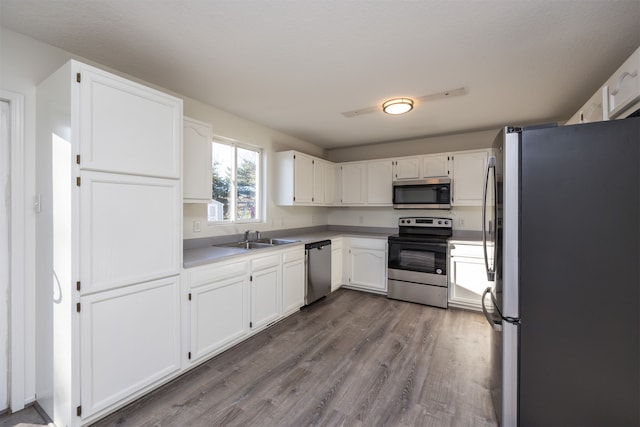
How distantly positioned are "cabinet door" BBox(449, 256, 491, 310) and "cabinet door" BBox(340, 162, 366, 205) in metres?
1.72

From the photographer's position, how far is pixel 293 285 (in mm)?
3305

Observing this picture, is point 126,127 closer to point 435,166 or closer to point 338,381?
point 338,381

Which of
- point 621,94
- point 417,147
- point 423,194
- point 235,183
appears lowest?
point 423,194

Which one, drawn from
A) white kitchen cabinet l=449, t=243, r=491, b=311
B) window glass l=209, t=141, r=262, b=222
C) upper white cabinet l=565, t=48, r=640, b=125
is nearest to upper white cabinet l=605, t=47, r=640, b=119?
upper white cabinet l=565, t=48, r=640, b=125

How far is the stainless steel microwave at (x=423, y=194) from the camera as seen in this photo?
382cm

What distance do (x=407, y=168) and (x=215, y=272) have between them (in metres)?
3.10

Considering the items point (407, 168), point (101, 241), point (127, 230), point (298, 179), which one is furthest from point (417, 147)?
point (101, 241)

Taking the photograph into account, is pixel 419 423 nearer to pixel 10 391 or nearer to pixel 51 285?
pixel 51 285

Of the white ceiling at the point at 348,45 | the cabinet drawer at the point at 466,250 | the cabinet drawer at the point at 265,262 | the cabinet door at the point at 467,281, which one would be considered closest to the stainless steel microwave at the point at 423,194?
the cabinet drawer at the point at 466,250

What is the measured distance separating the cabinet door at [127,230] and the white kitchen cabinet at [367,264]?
2.77 meters

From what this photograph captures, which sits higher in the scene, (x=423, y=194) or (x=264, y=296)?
(x=423, y=194)

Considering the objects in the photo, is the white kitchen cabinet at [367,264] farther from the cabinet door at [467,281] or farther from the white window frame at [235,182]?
the white window frame at [235,182]

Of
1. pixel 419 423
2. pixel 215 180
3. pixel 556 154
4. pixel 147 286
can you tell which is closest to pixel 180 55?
pixel 215 180

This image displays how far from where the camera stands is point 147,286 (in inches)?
73.5
